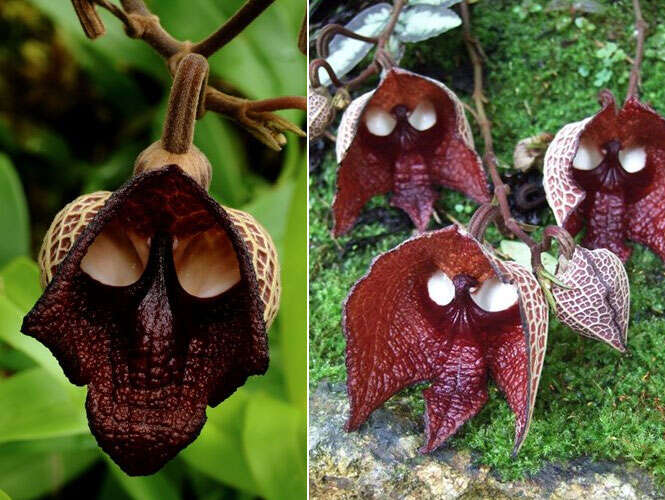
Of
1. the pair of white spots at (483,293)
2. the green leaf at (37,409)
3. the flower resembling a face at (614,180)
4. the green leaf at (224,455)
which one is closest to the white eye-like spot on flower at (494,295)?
the pair of white spots at (483,293)

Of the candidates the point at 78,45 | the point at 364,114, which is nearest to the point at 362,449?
the point at 364,114

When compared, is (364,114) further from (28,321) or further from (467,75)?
(28,321)

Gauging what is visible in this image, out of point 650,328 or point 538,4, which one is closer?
point 650,328

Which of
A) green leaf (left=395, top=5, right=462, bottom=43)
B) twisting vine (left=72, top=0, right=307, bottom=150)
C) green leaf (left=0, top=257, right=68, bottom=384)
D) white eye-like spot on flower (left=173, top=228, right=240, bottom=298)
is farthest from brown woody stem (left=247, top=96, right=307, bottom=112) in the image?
green leaf (left=395, top=5, right=462, bottom=43)

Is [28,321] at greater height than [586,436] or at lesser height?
greater

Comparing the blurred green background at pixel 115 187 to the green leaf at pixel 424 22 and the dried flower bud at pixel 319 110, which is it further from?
the green leaf at pixel 424 22

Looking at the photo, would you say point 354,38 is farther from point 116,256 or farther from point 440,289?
point 116,256
